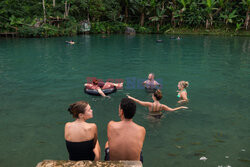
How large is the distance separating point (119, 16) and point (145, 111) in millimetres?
42736

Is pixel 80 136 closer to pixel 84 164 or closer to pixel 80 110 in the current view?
pixel 80 110

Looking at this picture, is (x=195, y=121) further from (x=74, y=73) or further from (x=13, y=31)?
(x=13, y=31)

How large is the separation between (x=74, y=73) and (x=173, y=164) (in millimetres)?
10033

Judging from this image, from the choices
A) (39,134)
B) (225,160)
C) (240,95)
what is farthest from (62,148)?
(240,95)

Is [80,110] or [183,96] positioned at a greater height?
[80,110]

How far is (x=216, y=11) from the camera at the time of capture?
41.8 metres

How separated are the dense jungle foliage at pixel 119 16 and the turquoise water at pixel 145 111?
21.9m

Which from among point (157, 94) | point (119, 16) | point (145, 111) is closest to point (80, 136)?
point (157, 94)

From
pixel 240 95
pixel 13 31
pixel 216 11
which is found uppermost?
pixel 216 11

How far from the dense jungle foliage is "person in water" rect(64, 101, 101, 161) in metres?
33.3

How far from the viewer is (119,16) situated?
157 feet

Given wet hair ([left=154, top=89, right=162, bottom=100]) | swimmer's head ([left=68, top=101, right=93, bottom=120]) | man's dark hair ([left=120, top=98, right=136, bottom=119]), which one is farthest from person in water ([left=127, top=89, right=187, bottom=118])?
swimmer's head ([left=68, top=101, right=93, bottom=120])

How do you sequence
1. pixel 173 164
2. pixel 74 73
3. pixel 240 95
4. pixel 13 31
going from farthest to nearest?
1. pixel 13 31
2. pixel 74 73
3. pixel 240 95
4. pixel 173 164

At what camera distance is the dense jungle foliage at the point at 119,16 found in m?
35.6
